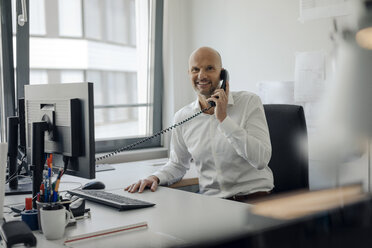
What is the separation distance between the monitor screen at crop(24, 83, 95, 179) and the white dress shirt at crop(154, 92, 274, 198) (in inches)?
20.8

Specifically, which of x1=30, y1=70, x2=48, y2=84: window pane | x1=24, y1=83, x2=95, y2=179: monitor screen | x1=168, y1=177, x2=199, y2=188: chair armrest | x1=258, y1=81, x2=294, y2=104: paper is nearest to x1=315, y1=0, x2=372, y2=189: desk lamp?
x1=24, y1=83, x2=95, y2=179: monitor screen

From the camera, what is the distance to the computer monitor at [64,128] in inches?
49.4

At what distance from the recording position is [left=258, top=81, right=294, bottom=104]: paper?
7.18 feet

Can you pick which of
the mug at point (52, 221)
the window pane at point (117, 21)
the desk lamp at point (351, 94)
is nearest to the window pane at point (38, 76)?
the window pane at point (117, 21)

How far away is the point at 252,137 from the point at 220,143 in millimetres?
213

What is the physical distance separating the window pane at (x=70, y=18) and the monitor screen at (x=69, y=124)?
111 centimetres

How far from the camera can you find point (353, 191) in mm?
191

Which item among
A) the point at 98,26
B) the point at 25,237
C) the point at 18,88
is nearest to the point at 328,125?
the point at 25,237

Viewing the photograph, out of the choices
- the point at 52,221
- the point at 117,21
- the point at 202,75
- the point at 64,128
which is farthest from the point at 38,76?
the point at 52,221

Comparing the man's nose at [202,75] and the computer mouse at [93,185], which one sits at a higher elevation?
the man's nose at [202,75]

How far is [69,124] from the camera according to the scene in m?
1.27

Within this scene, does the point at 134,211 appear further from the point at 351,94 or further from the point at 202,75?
the point at 351,94

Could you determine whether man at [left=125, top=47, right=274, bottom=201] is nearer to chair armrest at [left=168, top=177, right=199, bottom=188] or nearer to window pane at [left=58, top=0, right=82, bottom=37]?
chair armrest at [left=168, top=177, right=199, bottom=188]

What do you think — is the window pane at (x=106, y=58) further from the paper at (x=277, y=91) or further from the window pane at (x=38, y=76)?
the paper at (x=277, y=91)
